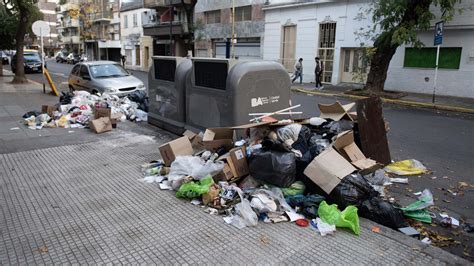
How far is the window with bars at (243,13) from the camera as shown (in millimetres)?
27812

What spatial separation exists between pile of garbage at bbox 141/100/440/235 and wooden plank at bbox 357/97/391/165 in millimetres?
144

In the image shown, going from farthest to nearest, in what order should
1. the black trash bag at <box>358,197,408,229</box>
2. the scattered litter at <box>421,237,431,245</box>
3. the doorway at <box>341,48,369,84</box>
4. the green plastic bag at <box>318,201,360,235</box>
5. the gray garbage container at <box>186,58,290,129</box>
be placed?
the doorway at <box>341,48,369,84</box> → the gray garbage container at <box>186,58,290,129</box> → the black trash bag at <box>358,197,408,229</box> → the green plastic bag at <box>318,201,360,235</box> → the scattered litter at <box>421,237,431,245</box>

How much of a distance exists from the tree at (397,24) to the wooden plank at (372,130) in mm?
Result: 10270

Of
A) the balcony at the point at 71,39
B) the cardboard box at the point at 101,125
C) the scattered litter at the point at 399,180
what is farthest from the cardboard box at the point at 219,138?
the balcony at the point at 71,39

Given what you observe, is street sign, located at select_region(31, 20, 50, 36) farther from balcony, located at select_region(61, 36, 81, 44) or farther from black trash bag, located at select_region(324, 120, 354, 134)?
balcony, located at select_region(61, 36, 81, 44)

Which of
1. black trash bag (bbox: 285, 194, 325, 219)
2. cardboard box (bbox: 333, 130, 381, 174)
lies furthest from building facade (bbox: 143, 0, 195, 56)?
black trash bag (bbox: 285, 194, 325, 219)

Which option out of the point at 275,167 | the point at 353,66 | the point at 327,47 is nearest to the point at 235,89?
the point at 275,167

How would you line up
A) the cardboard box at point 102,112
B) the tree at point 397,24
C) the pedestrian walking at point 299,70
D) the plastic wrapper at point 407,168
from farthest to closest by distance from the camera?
the pedestrian walking at point 299,70
the tree at point 397,24
the cardboard box at point 102,112
the plastic wrapper at point 407,168

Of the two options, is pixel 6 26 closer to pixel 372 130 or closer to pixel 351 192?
pixel 372 130

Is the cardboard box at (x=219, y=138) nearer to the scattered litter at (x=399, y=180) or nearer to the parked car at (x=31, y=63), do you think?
the scattered litter at (x=399, y=180)

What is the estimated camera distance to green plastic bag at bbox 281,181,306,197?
4461 mm

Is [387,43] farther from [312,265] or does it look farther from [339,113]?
[312,265]

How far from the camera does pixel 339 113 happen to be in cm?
608

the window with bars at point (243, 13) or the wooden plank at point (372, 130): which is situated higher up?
the window with bars at point (243, 13)
